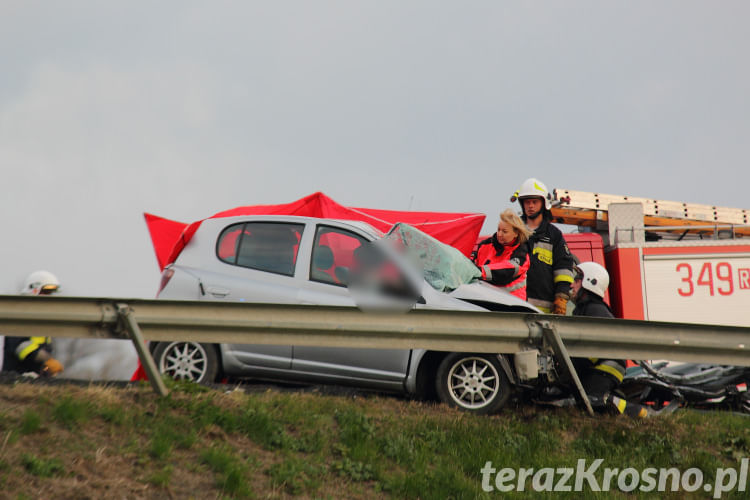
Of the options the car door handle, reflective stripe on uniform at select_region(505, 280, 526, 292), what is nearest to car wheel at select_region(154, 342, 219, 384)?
the car door handle

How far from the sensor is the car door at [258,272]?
6500 millimetres

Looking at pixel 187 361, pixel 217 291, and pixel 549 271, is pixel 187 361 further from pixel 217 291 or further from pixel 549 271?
pixel 549 271

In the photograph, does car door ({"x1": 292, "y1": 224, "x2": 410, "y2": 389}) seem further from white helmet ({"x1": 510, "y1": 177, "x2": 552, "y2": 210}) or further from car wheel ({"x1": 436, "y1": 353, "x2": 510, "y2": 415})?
white helmet ({"x1": 510, "y1": 177, "x2": 552, "y2": 210})

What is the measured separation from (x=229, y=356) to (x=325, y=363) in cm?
85

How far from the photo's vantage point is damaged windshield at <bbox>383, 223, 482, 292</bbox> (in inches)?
243

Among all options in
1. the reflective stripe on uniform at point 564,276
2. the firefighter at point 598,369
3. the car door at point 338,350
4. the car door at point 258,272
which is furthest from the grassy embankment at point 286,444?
the reflective stripe on uniform at point 564,276

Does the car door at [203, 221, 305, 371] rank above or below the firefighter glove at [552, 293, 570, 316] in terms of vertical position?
above

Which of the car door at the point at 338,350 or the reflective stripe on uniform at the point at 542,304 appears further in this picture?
the reflective stripe on uniform at the point at 542,304

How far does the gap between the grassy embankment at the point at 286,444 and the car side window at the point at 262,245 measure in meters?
1.68

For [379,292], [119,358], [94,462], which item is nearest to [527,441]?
[379,292]

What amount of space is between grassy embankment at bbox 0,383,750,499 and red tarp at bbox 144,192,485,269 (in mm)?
5380

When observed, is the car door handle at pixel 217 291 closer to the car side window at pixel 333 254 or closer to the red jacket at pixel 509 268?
the car side window at pixel 333 254

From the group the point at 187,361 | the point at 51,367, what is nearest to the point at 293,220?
the point at 187,361

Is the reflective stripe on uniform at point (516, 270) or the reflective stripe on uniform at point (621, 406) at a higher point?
the reflective stripe on uniform at point (516, 270)
